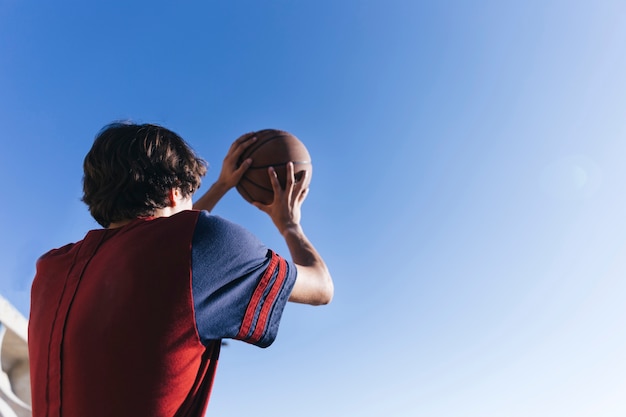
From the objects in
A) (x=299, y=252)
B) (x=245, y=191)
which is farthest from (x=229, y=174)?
(x=299, y=252)

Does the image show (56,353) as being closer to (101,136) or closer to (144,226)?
(144,226)

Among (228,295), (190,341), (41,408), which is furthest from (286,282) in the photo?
(41,408)

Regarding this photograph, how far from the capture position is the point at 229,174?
3.91m

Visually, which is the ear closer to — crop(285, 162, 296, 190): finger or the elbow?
the elbow

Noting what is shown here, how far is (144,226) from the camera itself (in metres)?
1.82

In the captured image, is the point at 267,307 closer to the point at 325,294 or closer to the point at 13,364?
the point at 325,294

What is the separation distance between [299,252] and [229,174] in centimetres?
159

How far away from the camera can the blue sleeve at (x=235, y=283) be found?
5.68 ft

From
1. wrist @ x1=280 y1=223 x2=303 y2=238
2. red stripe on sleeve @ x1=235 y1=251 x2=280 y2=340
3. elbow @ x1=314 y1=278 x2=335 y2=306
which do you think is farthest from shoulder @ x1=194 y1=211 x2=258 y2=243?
wrist @ x1=280 y1=223 x2=303 y2=238

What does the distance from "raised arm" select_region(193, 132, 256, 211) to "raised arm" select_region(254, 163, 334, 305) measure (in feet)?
1.20

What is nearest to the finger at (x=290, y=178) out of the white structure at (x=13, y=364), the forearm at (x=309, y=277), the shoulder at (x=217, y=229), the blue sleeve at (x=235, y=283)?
the forearm at (x=309, y=277)

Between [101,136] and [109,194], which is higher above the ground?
[101,136]

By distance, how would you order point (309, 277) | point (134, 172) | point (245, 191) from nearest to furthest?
point (134, 172)
point (309, 277)
point (245, 191)

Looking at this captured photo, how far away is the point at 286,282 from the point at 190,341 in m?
0.45
